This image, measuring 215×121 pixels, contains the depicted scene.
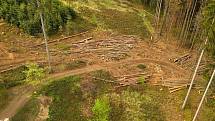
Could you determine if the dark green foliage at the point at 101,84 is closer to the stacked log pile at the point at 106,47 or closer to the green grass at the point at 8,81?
the stacked log pile at the point at 106,47

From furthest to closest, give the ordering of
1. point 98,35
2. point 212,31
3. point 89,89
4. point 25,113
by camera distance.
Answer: point 98,35 < point 89,89 < point 25,113 < point 212,31

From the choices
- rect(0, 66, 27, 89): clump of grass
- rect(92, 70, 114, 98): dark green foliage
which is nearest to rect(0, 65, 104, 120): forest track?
rect(92, 70, 114, 98): dark green foliage

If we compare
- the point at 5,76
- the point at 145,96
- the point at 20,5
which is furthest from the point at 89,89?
the point at 20,5

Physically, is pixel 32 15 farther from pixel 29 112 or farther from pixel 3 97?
pixel 29 112

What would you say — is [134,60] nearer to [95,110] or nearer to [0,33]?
[95,110]

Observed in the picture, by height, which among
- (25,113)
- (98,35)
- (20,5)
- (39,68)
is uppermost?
(20,5)
